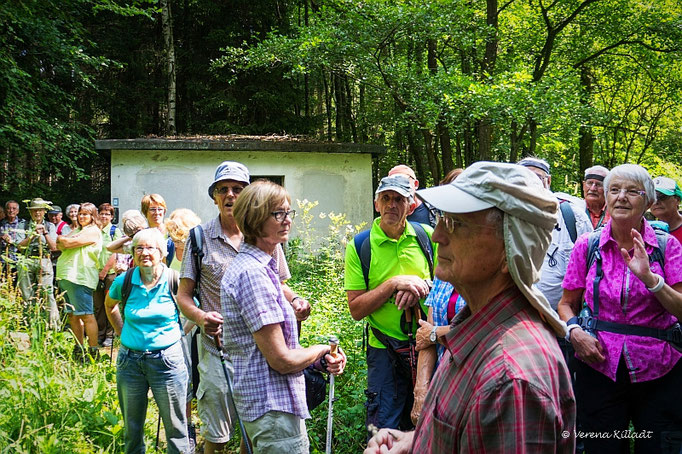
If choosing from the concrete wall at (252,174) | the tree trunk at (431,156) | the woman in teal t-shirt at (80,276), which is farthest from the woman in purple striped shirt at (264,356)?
the tree trunk at (431,156)

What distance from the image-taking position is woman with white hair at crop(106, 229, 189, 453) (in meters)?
3.92

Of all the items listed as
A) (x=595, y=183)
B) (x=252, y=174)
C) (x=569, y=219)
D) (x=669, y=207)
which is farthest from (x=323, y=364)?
(x=252, y=174)

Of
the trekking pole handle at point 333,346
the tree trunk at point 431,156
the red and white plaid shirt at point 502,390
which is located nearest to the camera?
the red and white plaid shirt at point 502,390

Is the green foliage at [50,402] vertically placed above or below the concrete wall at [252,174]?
below

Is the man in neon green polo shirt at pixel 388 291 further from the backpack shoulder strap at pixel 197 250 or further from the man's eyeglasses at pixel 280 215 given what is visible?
the backpack shoulder strap at pixel 197 250

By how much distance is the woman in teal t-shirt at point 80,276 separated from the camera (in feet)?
24.4

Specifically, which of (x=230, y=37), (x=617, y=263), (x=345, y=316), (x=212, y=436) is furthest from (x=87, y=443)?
(x=230, y=37)

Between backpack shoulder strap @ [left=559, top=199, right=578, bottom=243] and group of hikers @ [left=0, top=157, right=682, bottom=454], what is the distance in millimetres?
15

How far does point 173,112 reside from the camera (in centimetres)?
1909

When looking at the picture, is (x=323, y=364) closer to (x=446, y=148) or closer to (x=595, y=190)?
(x=595, y=190)

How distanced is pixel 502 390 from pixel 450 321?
4.74ft

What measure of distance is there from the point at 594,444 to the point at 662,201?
102 inches

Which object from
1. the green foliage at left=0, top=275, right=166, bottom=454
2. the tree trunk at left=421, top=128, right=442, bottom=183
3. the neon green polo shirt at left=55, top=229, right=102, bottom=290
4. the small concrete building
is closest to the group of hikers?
the green foliage at left=0, top=275, right=166, bottom=454

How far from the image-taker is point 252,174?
14.4 metres
